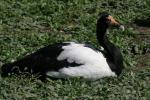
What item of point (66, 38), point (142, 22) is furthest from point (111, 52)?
point (142, 22)

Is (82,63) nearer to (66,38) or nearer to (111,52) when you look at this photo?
(111,52)

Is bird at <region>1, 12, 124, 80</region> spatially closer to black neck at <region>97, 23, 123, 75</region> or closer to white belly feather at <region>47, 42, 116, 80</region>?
white belly feather at <region>47, 42, 116, 80</region>

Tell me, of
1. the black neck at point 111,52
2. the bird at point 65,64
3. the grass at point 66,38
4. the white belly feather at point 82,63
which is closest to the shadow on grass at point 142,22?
the grass at point 66,38

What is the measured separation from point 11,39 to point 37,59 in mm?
2126

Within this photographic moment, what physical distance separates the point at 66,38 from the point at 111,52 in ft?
6.21

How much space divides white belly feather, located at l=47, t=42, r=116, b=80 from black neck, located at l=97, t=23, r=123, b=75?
262 millimetres

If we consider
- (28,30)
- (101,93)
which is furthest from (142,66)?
(28,30)

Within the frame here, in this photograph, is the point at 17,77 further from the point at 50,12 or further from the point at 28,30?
the point at 50,12

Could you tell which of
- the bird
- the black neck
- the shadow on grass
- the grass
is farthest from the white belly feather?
the shadow on grass

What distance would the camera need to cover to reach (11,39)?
37.1ft

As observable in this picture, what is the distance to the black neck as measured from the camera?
9616 mm

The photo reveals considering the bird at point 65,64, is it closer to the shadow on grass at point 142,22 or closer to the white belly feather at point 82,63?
the white belly feather at point 82,63

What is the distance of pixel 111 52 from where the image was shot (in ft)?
32.0

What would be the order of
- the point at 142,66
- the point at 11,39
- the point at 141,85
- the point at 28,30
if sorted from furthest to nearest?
1. the point at 28,30
2. the point at 11,39
3. the point at 142,66
4. the point at 141,85
